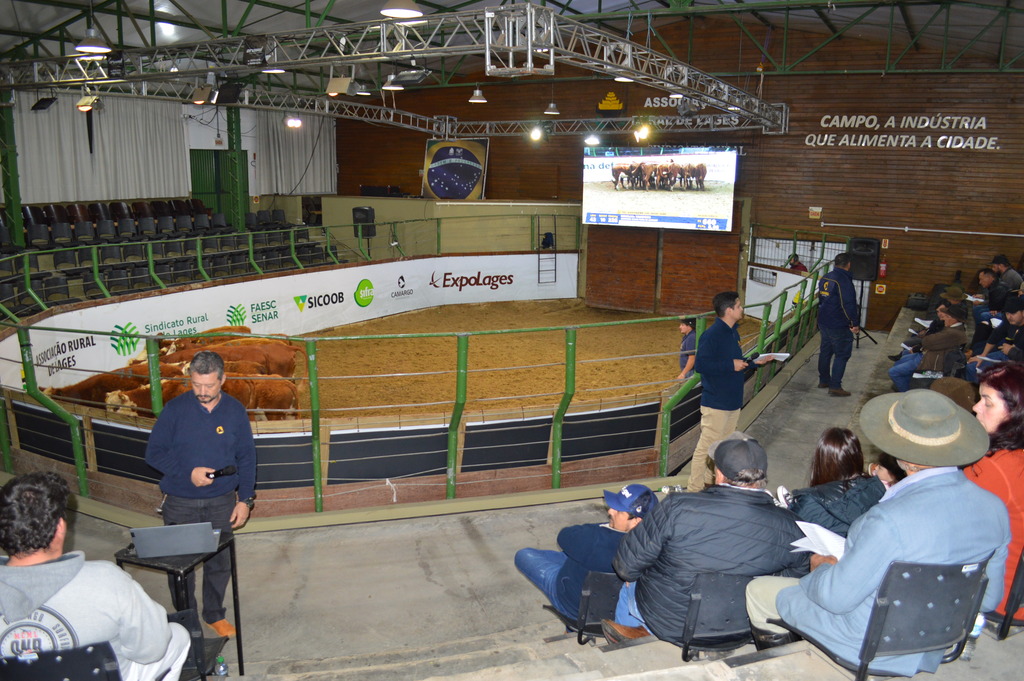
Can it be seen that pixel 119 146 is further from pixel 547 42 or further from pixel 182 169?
pixel 547 42

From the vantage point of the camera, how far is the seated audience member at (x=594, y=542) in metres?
3.57

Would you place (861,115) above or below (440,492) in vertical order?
above

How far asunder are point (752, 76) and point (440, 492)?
48.4 ft

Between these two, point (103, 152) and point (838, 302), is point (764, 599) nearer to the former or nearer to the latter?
point (838, 302)

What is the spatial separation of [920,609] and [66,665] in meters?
2.59

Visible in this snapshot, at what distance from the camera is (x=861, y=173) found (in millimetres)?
16375

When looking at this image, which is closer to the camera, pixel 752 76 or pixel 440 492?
pixel 440 492

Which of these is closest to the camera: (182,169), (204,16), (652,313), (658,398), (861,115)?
(658,398)

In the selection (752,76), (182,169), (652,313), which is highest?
(752,76)

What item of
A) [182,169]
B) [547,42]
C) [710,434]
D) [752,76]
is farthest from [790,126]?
[182,169]

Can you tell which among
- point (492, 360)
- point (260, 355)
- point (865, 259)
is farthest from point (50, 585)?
point (865, 259)

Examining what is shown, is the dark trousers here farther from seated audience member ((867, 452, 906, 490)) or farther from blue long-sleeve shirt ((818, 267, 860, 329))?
blue long-sleeve shirt ((818, 267, 860, 329))

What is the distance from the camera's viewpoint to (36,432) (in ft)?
19.3

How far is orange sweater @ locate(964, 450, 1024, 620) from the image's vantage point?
2988 mm
